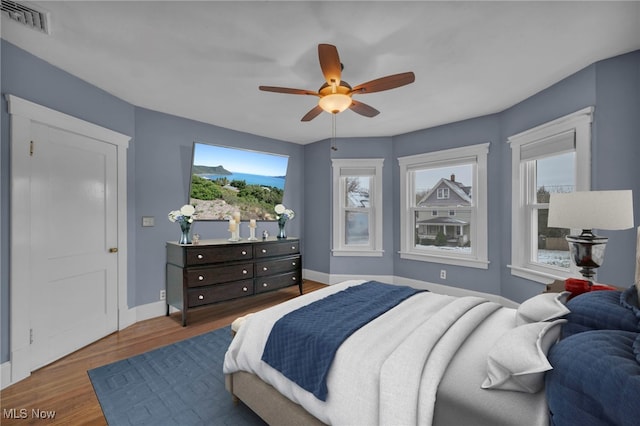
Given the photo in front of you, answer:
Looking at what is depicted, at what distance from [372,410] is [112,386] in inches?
80.5

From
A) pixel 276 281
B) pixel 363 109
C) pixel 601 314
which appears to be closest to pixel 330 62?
pixel 363 109

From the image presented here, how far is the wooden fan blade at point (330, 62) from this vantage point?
1.68 metres

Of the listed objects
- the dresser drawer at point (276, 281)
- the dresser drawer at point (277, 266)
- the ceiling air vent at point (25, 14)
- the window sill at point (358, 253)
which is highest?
the ceiling air vent at point (25, 14)

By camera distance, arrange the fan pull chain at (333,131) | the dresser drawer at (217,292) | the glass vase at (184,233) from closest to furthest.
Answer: the dresser drawer at (217,292) → the glass vase at (184,233) → the fan pull chain at (333,131)

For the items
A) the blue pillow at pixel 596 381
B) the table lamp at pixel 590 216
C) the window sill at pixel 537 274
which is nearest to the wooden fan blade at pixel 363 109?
the table lamp at pixel 590 216

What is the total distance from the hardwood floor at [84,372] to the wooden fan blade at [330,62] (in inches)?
105

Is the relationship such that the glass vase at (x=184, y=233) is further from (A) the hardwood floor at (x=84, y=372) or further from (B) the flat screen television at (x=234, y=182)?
(A) the hardwood floor at (x=84, y=372)

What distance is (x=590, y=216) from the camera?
1870 mm

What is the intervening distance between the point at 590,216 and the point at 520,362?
1492 mm

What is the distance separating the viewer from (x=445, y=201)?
422 cm

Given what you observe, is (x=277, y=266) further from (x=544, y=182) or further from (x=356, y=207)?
(x=544, y=182)

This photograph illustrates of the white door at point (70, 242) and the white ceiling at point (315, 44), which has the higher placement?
the white ceiling at point (315, 44)

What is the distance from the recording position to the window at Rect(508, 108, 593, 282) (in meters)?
2.60

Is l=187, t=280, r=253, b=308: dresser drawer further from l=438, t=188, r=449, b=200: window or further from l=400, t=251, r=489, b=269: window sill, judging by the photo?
l=438, t=188, r=449, b=200: window
